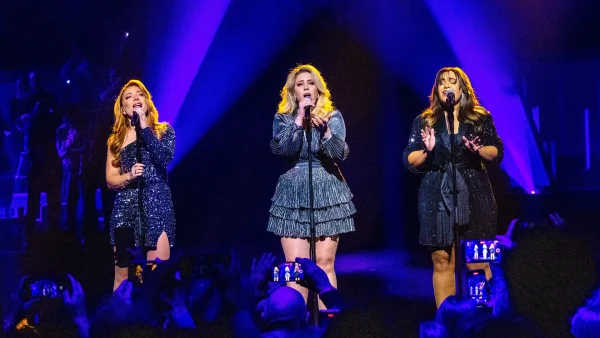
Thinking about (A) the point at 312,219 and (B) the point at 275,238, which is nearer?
(A) the point at 312,219

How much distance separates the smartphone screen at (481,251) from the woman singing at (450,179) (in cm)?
35

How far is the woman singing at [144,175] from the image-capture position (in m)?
5.57

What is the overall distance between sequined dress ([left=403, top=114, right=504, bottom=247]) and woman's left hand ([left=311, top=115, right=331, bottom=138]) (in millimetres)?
653

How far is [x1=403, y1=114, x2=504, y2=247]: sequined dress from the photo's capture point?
539 centimetres

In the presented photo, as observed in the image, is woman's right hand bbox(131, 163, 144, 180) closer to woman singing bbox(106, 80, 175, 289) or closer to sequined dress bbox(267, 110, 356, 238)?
woman singing bbox(106, 80, 175, 289)

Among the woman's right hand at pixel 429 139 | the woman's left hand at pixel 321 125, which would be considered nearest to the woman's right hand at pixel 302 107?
the woman's left hand at pixel 321 125

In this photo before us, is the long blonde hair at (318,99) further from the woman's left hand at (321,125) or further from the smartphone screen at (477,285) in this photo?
the smartphone screen at (477,285)

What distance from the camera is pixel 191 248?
29.2ft

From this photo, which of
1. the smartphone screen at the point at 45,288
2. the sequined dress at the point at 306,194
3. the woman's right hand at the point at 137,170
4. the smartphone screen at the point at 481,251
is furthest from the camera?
the sequined dress at the point at 306,194

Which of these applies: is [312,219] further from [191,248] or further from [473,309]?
[191,248]

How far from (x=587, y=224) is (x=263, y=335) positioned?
4.27ft

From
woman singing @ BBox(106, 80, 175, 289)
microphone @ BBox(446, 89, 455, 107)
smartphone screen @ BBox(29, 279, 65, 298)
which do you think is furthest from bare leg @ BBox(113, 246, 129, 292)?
microphone @ BBox(446, 89, 455, 107)

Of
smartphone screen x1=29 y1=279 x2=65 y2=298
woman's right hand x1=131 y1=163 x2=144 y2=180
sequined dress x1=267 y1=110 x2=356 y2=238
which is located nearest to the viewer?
smartphone screen x1=29 y1=279 x2=65 y2=298

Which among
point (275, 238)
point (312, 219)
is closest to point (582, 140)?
point (275, 238)
